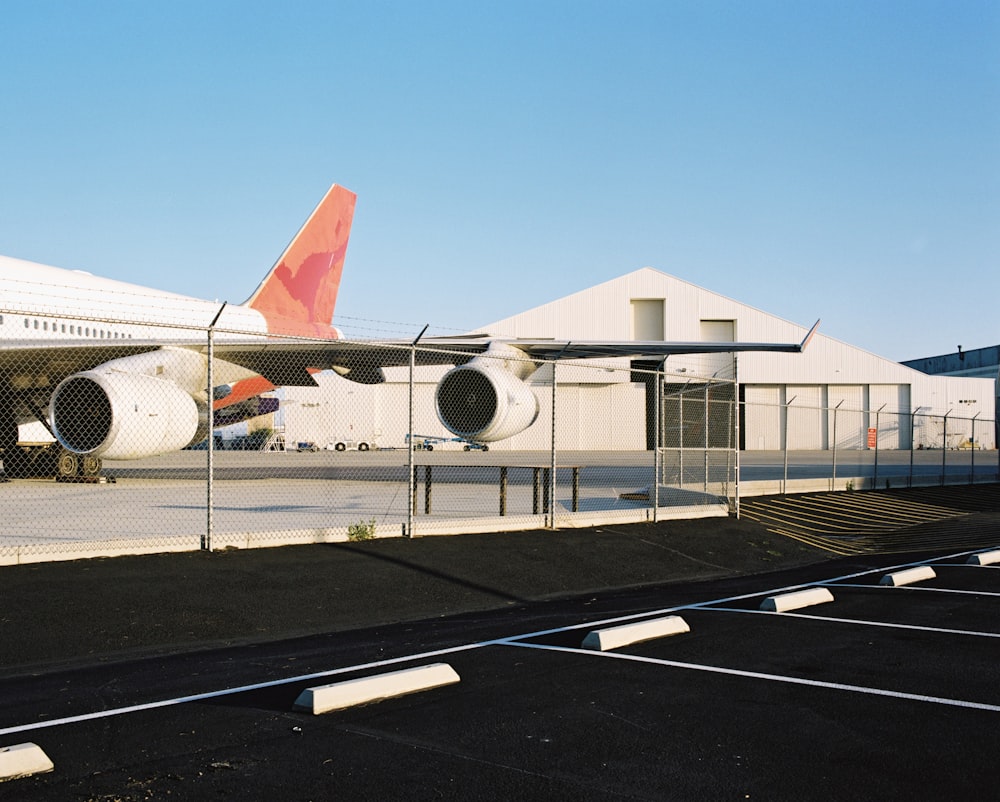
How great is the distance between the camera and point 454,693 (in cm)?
491

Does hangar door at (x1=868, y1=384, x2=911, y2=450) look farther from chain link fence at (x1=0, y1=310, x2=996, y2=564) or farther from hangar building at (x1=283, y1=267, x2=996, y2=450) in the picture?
chain link fence at (x1=0, y1=310, x2=996, y2=564)

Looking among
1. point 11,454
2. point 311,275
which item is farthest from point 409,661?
point 311,275

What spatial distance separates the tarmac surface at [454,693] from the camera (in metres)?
3.63

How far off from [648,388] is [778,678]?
39911 mm

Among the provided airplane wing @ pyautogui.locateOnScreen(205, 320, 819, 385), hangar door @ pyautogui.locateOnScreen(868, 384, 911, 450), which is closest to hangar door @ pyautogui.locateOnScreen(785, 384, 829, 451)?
hangar door @ pyautogui.locateOnScreen(868, 384, 911, 450)

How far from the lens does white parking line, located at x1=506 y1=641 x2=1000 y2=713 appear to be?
4801 millimetres

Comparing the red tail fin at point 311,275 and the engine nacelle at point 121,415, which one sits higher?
the red tail fin at point 311,275

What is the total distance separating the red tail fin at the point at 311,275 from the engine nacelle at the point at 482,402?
10167 millimetres

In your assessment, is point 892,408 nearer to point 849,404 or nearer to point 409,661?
point 849,404

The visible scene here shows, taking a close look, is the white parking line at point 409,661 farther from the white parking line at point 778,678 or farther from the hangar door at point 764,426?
the hangar door at point 764,426

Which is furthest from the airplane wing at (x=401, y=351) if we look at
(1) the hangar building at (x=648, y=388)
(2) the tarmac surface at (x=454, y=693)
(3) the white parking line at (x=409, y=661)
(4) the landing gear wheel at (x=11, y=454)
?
(1) the hangar building at (x=648, y=388)

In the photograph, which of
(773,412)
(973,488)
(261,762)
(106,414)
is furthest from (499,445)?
(261,762)

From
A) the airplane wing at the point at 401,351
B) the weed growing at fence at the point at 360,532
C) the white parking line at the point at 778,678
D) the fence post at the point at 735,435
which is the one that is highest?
the airplane wing at the point at 401,351

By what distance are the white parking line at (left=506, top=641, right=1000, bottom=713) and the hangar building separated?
34.4 metres
